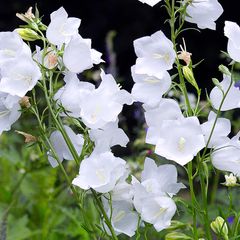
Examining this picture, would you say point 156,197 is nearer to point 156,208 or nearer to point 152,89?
point 156,208

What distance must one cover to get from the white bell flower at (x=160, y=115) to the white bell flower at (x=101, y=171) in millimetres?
79

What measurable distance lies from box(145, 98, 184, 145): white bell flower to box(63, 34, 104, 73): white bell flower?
0.50ft

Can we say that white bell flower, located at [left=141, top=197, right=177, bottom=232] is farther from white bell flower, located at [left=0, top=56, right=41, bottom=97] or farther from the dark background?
the dark background

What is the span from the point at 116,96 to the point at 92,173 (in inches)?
6.2

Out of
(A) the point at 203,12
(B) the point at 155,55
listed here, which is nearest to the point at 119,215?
(B) the point at 155,55

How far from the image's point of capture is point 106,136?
1521mm

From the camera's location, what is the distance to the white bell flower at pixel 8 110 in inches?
58.4

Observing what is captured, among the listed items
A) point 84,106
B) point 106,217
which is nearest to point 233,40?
point 84,106

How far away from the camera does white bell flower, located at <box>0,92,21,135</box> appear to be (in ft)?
4.86

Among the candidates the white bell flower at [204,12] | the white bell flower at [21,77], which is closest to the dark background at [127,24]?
the white bell flower at [204,12]

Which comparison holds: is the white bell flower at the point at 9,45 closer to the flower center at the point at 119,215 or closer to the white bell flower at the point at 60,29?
the white bell flower at the point at 60,29

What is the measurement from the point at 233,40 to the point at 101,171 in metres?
0.34

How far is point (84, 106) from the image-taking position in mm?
1482

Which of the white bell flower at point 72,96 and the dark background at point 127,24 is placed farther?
the dark background at point 127,24
